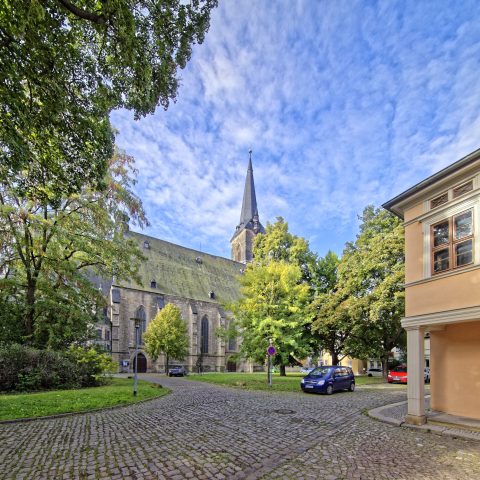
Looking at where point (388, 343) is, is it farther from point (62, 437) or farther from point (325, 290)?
point (62, 437)

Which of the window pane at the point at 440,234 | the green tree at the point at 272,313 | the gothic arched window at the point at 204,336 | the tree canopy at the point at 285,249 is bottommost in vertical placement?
the gothic arched window at the point at 204,336

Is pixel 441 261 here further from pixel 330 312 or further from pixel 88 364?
pixel 88 364

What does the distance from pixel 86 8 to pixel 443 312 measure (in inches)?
433

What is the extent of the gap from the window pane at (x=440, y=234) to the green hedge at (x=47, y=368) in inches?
674

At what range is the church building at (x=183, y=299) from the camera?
4334 cm

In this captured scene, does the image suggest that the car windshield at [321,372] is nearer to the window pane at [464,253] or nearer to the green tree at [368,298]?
the green tree at [368,298]

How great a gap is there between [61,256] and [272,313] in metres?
13.5

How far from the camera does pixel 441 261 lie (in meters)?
9.98

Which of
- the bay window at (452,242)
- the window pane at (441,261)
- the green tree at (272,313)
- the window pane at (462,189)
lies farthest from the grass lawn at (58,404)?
the window pane at (462,189)

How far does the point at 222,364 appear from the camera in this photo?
168 feet

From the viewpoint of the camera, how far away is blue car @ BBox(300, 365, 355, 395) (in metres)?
17.6

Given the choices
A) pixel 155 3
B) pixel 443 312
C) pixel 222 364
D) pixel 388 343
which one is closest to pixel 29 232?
pixel 155 3

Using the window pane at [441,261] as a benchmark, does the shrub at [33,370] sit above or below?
below

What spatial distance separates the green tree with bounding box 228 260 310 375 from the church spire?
41222 mm
